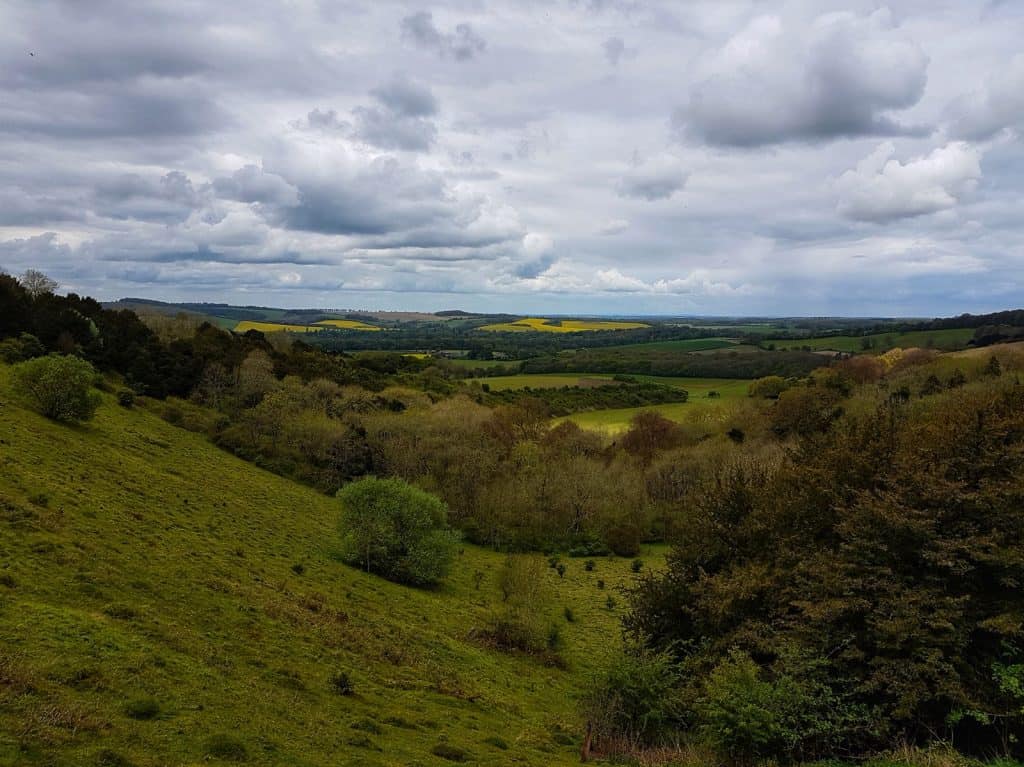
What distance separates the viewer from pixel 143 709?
1330cm

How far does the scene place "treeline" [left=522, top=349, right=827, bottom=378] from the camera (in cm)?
15575

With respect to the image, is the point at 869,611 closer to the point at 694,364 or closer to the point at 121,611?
the point at 121,611

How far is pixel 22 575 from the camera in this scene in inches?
727

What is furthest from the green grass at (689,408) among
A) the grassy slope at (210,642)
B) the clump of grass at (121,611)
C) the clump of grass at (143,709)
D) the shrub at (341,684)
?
the clump of grass at (143,709)

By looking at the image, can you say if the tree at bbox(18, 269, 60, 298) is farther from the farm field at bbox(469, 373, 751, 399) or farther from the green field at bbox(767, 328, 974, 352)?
the green field at bbox(767, 328, 974, 352)

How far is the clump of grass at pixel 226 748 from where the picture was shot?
12.5 meters

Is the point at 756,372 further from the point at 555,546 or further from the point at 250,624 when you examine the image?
the point at 250,624

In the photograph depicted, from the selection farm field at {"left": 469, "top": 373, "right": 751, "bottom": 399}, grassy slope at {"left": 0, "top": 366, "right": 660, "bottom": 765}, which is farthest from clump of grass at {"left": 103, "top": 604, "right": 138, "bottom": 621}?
farm field at {"left": 469, "top": 373, "right": 751, "bottom": 399}

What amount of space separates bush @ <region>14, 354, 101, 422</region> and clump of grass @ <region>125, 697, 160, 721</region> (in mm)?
42656

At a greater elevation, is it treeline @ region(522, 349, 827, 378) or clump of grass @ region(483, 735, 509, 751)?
treeline @ region(522, 349, 827, 378)

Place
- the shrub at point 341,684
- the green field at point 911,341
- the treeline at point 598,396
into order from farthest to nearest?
1. the green field at point 911,341
2. the treeline at point 598,396
3. the shrub at point 341,684

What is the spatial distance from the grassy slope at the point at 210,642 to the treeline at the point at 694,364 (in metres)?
125

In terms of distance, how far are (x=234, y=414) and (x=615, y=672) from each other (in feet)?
242

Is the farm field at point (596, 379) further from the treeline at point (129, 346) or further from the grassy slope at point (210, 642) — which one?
the grassy slope at point (210, 642)
